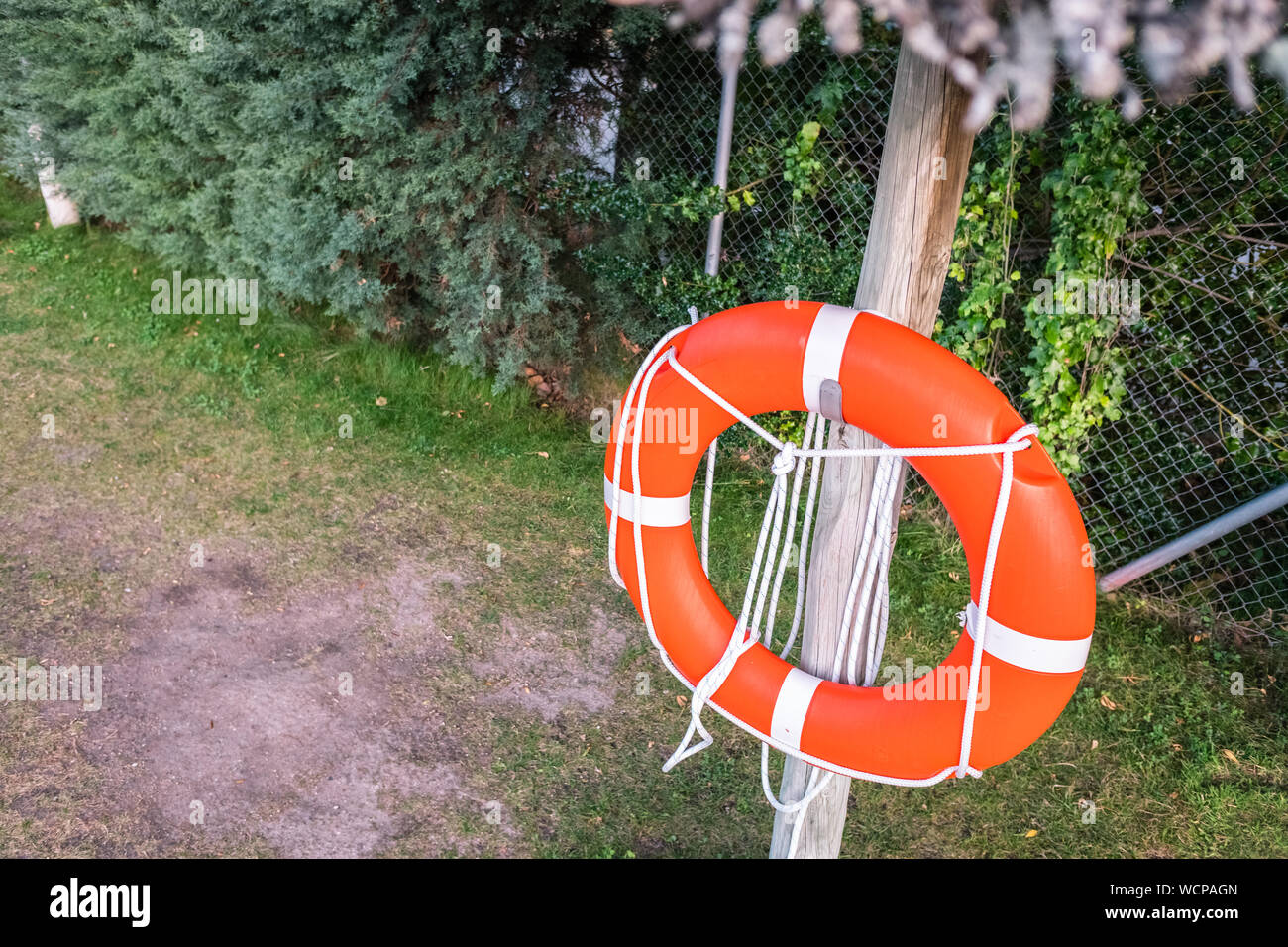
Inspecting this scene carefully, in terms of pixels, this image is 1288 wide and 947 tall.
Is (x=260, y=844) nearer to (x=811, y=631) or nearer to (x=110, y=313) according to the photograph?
(x=811, y=631)

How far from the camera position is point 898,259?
1897mm

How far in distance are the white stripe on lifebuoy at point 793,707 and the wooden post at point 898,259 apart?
6cm

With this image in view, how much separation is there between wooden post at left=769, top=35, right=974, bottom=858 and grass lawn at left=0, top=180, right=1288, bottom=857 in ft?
3.37

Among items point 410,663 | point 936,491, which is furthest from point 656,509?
point 410,663

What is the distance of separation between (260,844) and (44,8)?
18.9 ft

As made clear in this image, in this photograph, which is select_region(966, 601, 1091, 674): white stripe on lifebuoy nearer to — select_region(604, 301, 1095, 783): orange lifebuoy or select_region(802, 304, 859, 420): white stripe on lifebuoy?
select_region(604, 301, 1095, 783): orange lifebuoy

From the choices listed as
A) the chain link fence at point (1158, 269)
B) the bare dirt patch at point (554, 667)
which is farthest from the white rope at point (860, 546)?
the chain link fence at point (1158, 269)

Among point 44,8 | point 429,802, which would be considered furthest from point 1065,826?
point 44,8

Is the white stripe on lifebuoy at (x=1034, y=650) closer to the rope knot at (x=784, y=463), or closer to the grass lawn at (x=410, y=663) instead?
the rope knot at (x=784, y=463)

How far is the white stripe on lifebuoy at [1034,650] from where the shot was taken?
1.91 metres

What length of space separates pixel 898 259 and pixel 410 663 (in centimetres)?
244

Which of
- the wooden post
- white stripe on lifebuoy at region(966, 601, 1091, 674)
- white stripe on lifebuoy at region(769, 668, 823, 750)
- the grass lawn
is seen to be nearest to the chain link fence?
the grass lawn

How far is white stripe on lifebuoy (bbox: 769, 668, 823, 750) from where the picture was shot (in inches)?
86.2
